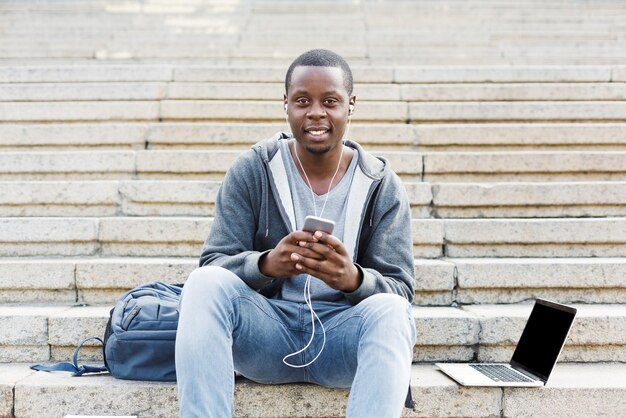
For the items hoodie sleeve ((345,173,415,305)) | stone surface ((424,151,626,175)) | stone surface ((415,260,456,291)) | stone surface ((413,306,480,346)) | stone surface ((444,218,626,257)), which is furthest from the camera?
stone surface ((424,151,626,175))

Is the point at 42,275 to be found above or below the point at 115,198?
below

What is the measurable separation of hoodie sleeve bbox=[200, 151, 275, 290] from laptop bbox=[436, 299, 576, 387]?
1.01 m

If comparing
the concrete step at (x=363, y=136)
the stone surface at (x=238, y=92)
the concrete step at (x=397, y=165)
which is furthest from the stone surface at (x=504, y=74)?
the concrete step at (x=397, y=165)

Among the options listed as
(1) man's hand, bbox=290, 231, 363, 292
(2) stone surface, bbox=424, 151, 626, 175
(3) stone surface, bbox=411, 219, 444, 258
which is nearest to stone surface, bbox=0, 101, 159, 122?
(2) stone surface, bbox=424, 151, 626, 175

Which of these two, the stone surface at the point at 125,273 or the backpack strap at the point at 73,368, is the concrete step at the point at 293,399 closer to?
the backpack strap at the point at 73,368

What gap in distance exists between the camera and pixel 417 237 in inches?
138

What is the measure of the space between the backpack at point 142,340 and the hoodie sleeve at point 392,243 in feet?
2.66

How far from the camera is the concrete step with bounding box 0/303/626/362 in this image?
9.54 ft

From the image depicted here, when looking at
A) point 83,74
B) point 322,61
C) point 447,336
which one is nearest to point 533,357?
point 447,336

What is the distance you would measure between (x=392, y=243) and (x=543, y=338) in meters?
0.78

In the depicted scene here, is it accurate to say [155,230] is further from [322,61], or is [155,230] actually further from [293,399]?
[322,61]

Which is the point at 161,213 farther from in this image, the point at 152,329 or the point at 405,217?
the point at 405,217

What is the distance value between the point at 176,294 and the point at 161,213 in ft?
3.76

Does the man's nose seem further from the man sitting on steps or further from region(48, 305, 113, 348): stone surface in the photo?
region(48, 305, 113, 348): stone surface
